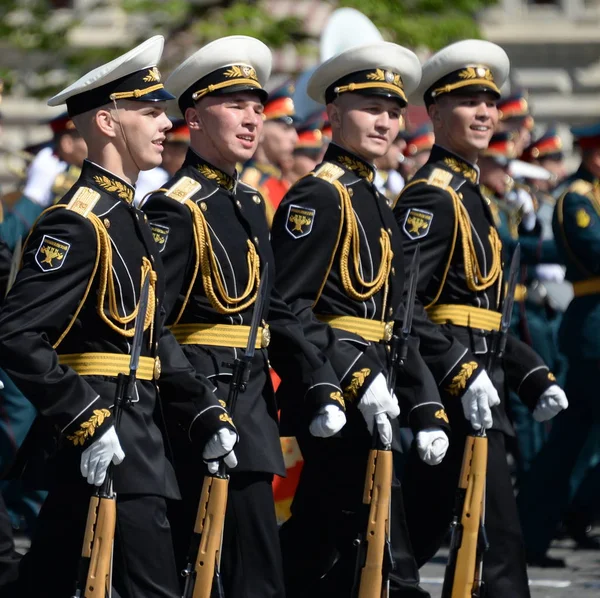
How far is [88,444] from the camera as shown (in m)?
5.33

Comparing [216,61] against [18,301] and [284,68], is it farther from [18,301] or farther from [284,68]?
[284,68]

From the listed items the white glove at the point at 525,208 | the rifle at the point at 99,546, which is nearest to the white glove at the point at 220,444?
Answer: the rifle at the point at 99,546

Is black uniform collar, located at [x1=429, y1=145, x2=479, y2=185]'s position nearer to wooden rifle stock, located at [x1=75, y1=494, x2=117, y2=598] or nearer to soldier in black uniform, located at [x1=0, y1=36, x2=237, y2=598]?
soldier in black uniform, located at [x1=0, y1=36, x2=237, y2=598]

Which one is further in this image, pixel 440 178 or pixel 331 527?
pixel 440 178

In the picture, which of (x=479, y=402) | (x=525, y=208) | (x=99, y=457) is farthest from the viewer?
(x=525, y=208)

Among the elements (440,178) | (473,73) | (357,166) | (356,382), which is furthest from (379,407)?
(473,73)

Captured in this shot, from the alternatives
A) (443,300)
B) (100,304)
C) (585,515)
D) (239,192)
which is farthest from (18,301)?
(585,515)

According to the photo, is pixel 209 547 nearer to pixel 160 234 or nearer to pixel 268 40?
pixel 160 234

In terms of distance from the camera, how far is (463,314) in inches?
281

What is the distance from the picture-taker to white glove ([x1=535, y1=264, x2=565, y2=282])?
1163cm

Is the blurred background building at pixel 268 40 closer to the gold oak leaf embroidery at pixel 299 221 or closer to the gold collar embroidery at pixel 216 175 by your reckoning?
the gold oak leaf embroidery at pixel 299 221

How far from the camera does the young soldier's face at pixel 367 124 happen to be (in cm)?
690

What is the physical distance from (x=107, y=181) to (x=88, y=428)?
803 mm

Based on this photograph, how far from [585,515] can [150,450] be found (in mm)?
4445
